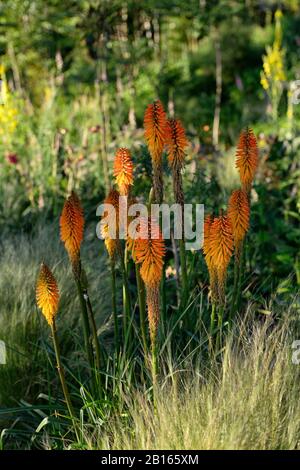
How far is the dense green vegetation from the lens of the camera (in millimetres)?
2180

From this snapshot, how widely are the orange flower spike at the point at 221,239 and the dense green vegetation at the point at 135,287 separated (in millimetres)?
287

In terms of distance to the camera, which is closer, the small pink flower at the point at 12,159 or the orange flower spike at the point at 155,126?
the orange flower spike at the point at 155,126

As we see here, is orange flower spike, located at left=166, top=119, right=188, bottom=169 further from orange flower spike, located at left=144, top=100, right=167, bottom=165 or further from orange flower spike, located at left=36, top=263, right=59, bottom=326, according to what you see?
orange flower spike, located at left=36, top=263, right=59, bottom=326

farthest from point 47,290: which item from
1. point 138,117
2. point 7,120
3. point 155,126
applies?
point 138,117

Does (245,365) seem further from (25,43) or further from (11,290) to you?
(25,43)

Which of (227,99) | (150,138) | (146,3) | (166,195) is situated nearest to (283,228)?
(166,195)

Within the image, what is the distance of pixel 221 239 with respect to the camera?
7.29 ft

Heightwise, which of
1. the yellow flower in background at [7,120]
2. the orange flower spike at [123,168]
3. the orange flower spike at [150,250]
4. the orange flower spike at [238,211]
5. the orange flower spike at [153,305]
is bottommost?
the orange flower spike at [153,305]

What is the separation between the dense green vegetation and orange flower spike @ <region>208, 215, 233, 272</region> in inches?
11.3

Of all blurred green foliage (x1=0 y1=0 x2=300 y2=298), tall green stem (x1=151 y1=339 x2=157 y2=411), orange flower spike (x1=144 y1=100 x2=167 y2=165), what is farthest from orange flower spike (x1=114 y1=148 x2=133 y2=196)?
blurred green foliage (x1=0 y1=0 x2=300 y2=298)

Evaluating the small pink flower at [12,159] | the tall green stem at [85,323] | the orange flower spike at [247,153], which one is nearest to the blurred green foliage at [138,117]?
the small pink flower at [12,159]

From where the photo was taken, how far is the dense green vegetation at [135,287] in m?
2.18

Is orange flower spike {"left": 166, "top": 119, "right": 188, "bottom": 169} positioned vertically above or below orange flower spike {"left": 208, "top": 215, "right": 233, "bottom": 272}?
above

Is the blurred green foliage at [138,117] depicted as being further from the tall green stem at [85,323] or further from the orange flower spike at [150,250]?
the orange flower spike at [150,250]
